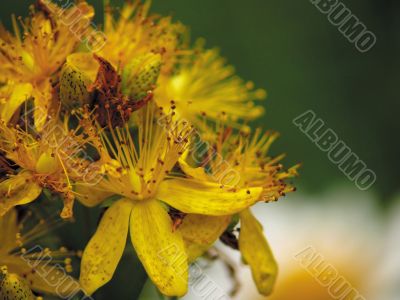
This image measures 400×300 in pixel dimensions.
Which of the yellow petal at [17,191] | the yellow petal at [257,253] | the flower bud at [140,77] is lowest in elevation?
the yellow petal at [17,191]

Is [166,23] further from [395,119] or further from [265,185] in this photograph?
[395,119]

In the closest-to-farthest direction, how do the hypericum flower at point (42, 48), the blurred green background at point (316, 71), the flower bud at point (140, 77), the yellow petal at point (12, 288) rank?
1. the yellow petal at point (12, 288)
2. the flower bud at point (140, 77)
3. the hypericum flower at point (42, 48)
4. the blurred green background at point (316, 71)

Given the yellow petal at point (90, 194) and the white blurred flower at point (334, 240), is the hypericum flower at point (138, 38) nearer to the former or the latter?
the yellow petal at point (90, 194)

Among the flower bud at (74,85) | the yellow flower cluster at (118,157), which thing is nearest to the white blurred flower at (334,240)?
the yellow flower cluster at (118,157)

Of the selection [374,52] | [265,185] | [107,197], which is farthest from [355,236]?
[107,197]

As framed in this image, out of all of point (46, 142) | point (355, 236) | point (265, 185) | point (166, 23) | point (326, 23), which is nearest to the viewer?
point (46, 142)

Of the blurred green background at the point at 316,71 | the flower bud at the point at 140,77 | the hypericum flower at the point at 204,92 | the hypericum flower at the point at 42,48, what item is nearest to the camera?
the flower bud at the point at 140,77

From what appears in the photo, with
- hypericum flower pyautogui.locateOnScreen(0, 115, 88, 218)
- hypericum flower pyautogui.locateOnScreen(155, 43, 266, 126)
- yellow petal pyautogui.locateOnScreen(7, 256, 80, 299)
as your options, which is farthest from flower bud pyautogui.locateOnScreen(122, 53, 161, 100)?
yellow petal pyautogui.locateOnScreen(7, 256, 80, 299)
